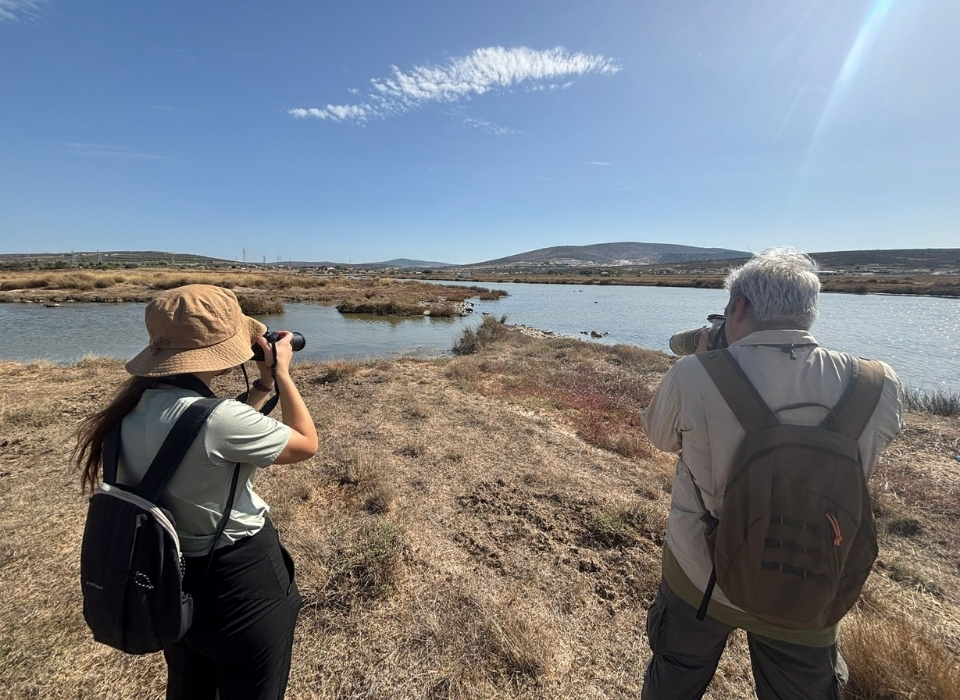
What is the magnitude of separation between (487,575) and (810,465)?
2.46 meters

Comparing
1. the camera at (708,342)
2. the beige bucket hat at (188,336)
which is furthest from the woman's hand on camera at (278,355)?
the camera at (708,342)

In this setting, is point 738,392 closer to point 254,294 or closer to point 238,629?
point 238,629

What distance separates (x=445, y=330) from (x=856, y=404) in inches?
780

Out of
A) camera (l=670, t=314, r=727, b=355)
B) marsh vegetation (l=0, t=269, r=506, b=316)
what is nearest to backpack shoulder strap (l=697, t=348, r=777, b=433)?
camera (l=670, t=314, r=727, b=355)

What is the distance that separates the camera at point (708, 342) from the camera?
1937mm

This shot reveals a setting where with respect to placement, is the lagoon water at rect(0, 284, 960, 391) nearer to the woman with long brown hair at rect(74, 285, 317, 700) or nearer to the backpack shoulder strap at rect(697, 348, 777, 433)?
the woman with long brown hair at rect(74, 285, 317, 700)

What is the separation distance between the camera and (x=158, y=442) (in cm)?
120

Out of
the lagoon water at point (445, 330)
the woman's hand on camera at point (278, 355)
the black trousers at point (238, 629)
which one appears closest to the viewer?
the black trousers at point (238, 629)

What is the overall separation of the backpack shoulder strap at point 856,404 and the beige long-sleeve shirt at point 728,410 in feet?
0.07

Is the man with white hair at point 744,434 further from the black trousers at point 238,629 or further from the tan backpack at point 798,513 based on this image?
the black trousers at point 238,629

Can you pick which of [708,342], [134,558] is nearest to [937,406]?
[708,342]

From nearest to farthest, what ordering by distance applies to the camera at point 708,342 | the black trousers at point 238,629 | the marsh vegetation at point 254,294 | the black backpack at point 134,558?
1. the black backpack at point 134,558
2. the black trousers at point 238,629
3. the camera at point 708,342
4. the marsh vegetation at point 254,294

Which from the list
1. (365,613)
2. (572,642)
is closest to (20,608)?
(365,613)

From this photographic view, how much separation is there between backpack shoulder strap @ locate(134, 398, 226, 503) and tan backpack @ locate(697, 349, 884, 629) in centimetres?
161
